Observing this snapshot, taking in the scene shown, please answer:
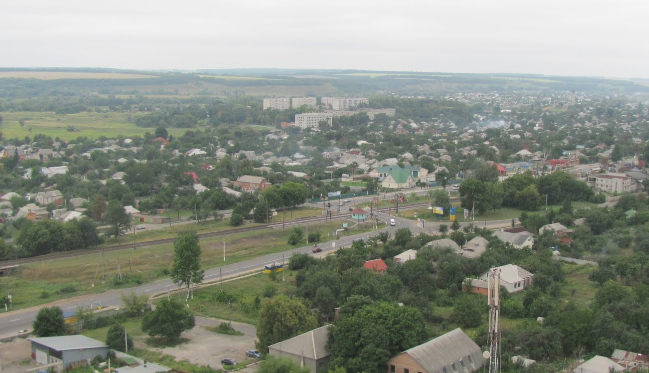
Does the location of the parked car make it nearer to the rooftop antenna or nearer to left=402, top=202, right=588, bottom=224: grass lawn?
the rooftop antenna

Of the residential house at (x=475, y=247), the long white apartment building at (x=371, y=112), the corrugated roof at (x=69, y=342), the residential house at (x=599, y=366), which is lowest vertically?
the residential house at (x=475, y=247)

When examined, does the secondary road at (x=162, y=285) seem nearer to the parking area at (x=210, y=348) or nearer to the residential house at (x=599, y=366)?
the parking area at (x=210, y=348)

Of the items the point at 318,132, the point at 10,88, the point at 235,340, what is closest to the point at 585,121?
the point at 318,132

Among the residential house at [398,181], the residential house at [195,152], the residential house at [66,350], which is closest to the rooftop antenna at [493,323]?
the residential house at [66,350]

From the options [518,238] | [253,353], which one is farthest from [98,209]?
[518,238]

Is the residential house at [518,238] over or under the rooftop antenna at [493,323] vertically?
under

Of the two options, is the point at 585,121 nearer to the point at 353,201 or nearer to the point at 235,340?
the point at 353,201

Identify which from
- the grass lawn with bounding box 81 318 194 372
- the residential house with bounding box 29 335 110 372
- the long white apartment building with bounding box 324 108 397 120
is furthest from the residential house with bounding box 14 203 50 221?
the long white apartment building with bounding box 324 108 397 120
